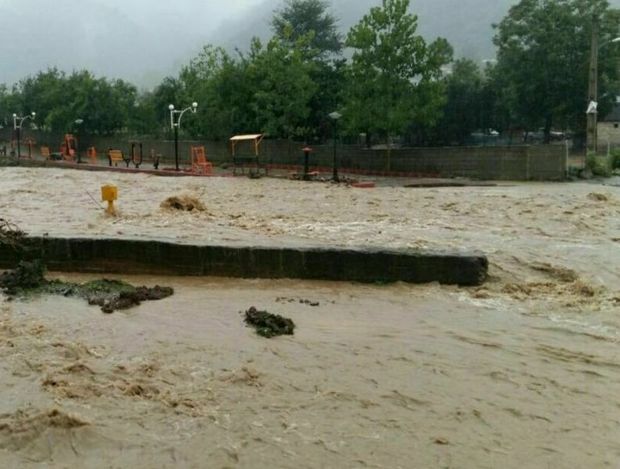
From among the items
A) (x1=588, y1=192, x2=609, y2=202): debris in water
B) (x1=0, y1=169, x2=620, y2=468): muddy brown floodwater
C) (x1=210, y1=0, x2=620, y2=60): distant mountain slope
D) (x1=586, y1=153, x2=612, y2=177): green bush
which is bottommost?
(x1=0, y1=169, x2=620, y2=468): muddy brown floodwater

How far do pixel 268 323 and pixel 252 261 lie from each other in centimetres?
210

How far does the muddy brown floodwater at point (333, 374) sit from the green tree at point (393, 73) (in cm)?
1927

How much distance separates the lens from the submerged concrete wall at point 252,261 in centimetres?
823

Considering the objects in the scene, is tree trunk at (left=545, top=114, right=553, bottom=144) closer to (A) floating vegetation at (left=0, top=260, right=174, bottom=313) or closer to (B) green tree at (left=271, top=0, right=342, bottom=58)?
(B) green tree at (left=271, top=0, right=342, bottom=58)

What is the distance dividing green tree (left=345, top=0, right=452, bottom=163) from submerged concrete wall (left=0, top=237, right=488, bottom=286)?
20.9 m

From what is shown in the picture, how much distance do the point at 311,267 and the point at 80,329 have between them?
2.95 m

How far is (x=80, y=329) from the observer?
645 centimetres

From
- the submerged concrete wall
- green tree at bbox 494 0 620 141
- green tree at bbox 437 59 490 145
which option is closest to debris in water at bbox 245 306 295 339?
the submerged concrete wall

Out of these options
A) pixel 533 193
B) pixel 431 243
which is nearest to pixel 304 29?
pixel 533 193

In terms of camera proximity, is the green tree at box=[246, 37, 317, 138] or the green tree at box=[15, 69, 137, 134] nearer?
the green tree at box=[246, 37, 317, 138]

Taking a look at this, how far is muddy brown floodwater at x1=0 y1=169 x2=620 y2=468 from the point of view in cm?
411

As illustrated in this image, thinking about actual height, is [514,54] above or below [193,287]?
above

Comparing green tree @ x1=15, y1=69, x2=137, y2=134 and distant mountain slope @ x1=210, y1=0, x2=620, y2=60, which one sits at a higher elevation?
distant mountain slope @ x1=210, y1=0, x2=620, y2=60

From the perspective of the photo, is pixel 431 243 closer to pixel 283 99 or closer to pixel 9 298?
pixel 9 298
